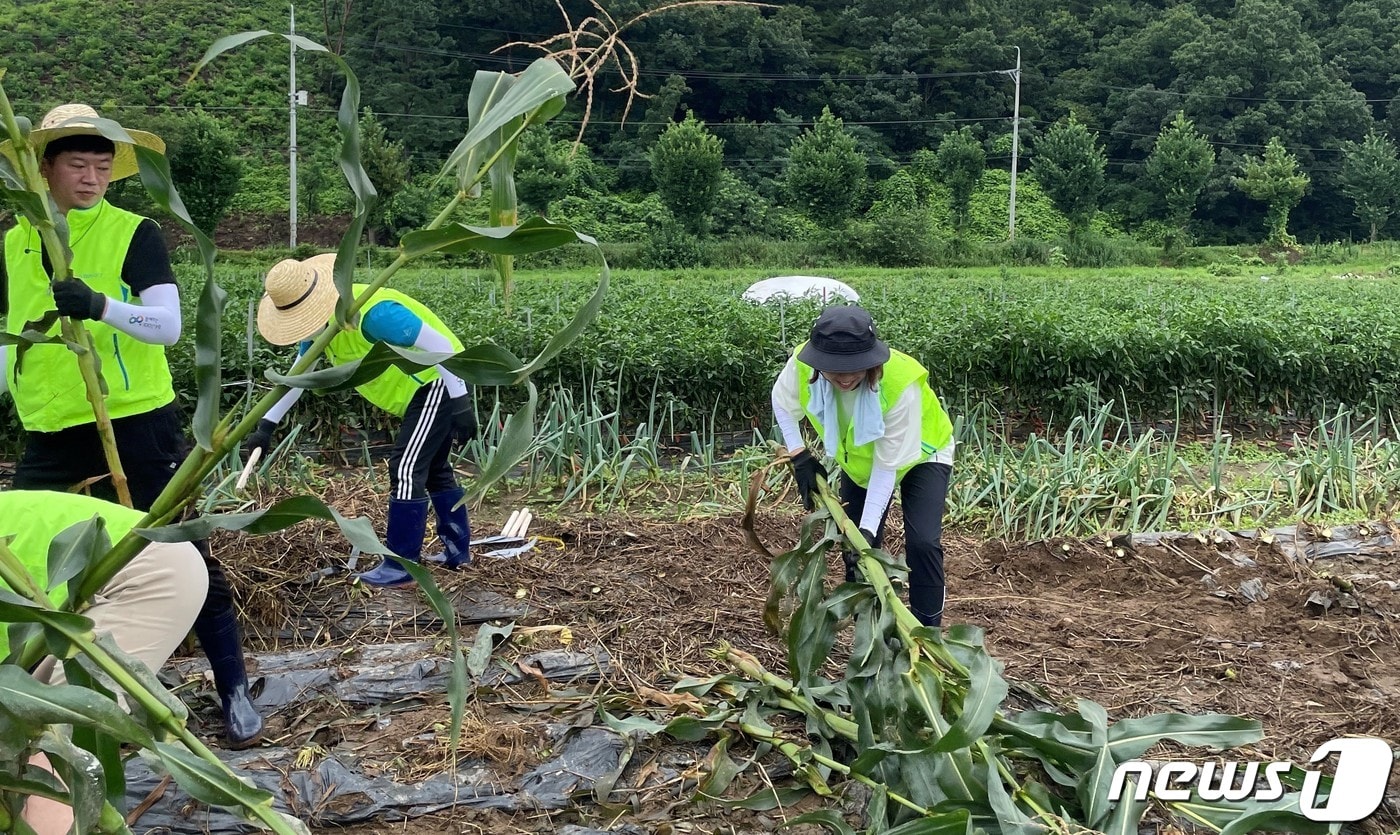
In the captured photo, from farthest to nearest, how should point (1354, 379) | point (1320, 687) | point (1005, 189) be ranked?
point (1005, 189) < point (1354, 379) < point (1320, 687)

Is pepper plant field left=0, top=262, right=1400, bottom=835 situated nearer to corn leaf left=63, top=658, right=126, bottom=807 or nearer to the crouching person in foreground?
the crouching person in foreground

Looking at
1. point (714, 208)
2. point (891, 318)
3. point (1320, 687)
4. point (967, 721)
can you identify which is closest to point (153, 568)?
point (967, 721)

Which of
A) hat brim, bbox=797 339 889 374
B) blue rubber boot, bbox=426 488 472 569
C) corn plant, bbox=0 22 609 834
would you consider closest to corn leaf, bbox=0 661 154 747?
corn plant, bbox=0 22 609 834

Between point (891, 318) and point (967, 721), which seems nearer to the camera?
point (967, 721)

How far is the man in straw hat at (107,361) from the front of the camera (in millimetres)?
2686

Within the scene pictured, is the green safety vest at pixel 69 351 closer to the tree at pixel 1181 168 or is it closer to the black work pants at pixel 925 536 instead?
the black work pants at pixel 925 536

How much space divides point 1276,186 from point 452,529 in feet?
138

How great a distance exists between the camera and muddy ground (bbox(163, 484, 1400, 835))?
274cm

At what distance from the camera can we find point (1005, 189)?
140ft

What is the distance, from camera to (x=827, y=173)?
35875 millimetres

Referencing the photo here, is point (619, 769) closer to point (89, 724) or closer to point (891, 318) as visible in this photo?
point (89, 724)

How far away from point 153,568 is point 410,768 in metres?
0.89

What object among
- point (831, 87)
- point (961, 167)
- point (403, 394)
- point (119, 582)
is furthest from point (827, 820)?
point (831, 87)

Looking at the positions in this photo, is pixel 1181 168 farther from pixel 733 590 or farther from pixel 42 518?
pixel 42 518
